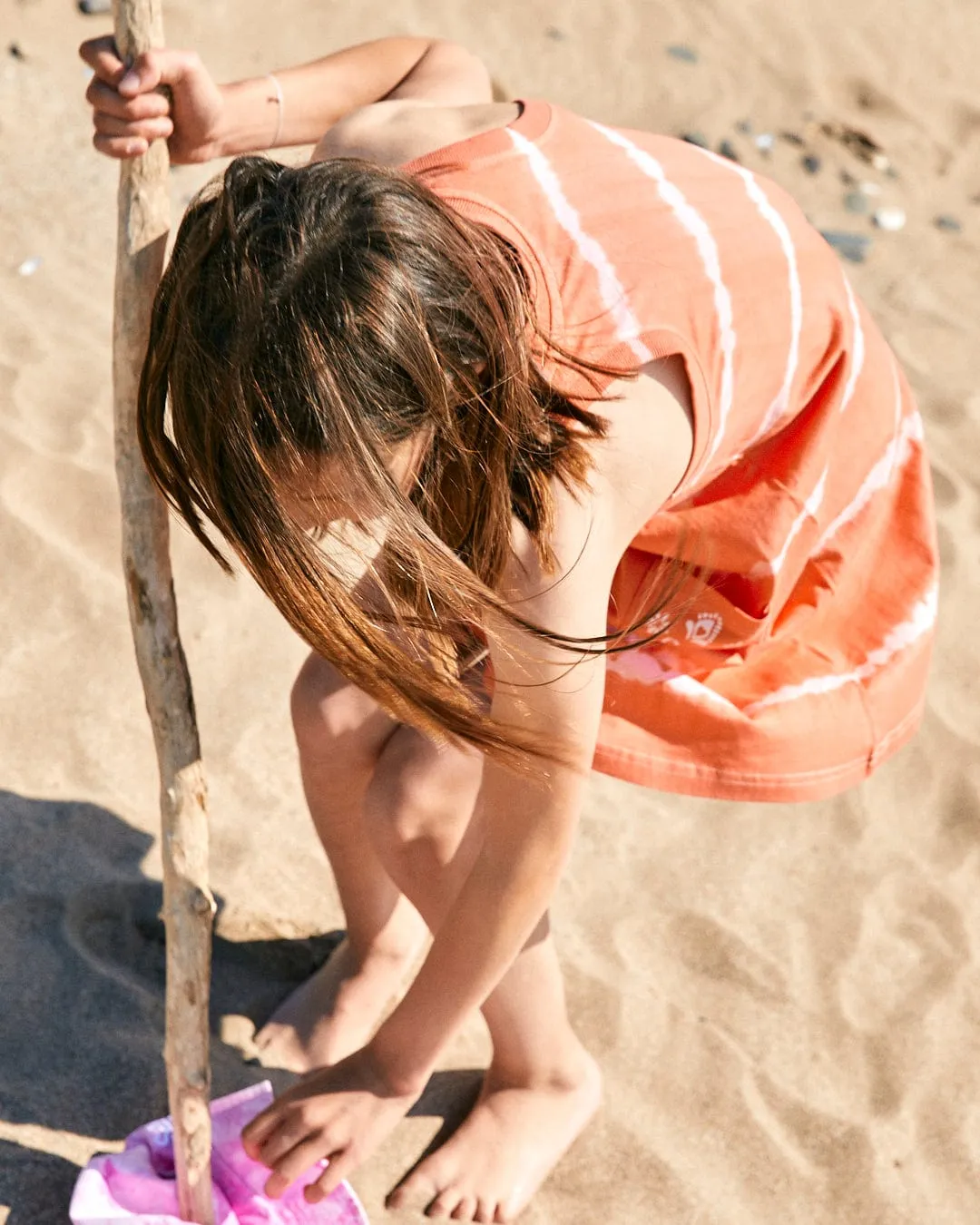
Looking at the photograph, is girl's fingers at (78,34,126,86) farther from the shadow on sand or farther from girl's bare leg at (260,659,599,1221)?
the shadow on sand

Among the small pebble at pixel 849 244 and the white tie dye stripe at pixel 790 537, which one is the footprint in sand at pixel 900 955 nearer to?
the white tie dye stripe at pixel 790 537

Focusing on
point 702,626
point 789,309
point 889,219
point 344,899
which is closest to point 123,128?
point 789,309

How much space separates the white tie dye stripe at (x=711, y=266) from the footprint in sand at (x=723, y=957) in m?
0.93

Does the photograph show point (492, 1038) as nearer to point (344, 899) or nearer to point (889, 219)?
point (344, 899)

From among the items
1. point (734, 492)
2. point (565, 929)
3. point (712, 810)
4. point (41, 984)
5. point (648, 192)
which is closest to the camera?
point (648, 192)

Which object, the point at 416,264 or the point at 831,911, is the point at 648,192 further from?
the point at 831,911

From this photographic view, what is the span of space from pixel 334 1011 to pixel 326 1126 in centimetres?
38

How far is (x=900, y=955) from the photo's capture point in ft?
7.09

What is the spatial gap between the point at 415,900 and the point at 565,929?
1.76ft

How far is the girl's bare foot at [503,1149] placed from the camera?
5.78 feet

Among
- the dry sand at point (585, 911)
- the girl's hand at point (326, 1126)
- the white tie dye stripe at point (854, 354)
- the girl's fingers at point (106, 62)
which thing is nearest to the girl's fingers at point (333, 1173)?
the girl's hand at point (326, 1126)

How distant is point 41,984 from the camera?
185cm

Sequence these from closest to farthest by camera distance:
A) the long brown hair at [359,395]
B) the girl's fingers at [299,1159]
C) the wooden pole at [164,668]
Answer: the long brown hair at [359,395], the wooden pole at [164,668], the girl's fingers at [299,1159]

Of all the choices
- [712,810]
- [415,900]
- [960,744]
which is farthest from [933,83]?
[415,900]
